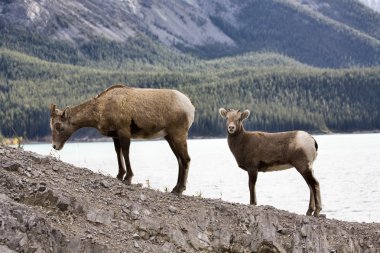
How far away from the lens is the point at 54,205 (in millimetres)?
12953

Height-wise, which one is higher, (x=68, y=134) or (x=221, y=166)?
(x=68, y=134)

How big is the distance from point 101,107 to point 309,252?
4.69 meters

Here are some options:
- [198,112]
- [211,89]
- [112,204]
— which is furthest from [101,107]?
[211,89]

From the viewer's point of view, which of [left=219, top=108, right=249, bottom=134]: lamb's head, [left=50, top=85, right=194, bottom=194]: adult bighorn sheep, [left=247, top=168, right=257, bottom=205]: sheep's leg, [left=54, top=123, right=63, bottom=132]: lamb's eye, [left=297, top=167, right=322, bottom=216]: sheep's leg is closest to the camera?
[left=50, top=85, right=194, bottom=194]: adult bighorn sheep

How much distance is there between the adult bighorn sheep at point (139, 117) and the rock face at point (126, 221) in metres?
0.77

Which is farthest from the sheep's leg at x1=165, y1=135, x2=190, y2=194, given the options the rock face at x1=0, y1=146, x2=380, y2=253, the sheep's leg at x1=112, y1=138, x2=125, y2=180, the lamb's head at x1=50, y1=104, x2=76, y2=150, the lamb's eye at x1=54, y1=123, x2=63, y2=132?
the lamb's eye at x1=54, y1=123, x2=63, y2=132

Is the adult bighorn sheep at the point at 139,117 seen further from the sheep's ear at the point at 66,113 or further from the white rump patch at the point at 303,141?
the white rump patch at the point at 303,141

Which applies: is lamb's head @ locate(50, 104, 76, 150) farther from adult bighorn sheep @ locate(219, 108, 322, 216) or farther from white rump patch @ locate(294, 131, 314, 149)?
white rump patch @ locate(294, 131, 314, 149)

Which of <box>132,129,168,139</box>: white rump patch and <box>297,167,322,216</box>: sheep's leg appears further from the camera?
A: <box>297,167,322,216</box>: sheep's leg

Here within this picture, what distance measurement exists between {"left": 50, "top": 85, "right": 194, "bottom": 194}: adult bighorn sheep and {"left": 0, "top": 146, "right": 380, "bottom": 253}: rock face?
0.77 m

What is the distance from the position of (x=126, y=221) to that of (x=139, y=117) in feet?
7.53

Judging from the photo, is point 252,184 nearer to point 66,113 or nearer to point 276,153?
point 276,153

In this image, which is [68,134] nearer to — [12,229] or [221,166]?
[12,229]

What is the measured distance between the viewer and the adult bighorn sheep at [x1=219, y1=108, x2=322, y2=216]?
16.8m
